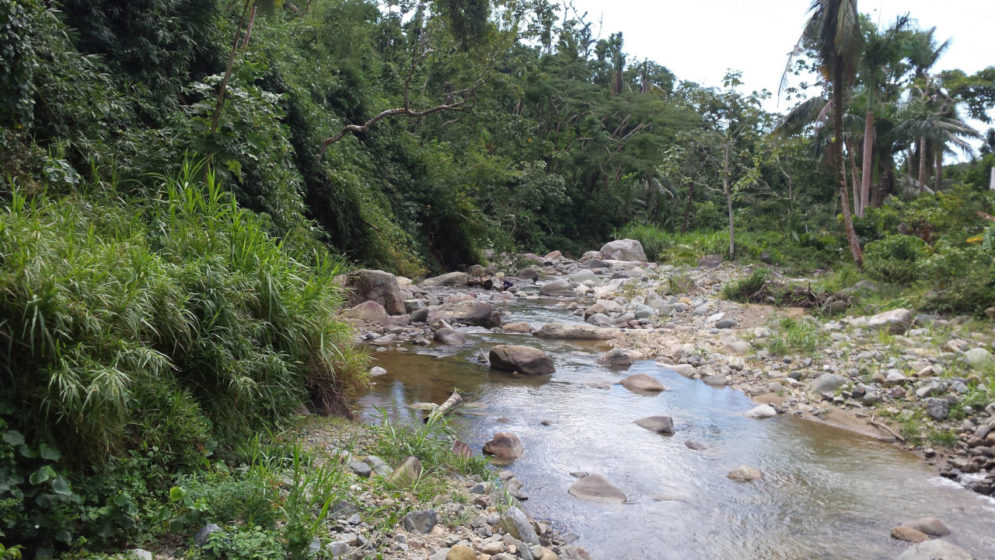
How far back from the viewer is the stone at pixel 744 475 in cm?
524

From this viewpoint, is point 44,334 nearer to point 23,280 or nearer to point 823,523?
point 23,280

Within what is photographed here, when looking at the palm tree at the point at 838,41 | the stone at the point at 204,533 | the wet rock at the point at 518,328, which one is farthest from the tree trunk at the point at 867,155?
the stone at the point at 204,533

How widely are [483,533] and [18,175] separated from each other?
179 inches

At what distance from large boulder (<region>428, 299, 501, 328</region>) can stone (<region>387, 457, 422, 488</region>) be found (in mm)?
6826

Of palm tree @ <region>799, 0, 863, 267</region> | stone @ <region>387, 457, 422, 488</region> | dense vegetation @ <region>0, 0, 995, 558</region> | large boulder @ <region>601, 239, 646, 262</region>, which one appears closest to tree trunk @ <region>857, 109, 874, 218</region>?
dense vegetation @ <region>0, 0, 995, 558</region>

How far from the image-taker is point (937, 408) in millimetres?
6273

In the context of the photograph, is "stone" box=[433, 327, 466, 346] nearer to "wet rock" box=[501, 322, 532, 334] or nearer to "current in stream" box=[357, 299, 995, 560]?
"wet rock" box=[501, 322, 532, 334]

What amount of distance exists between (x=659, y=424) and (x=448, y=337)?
4.40m

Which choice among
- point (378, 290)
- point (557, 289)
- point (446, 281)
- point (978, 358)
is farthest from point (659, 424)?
point (557, 289)

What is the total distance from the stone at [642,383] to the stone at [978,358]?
324 centimetres

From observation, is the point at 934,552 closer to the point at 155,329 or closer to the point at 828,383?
the point at 828,383

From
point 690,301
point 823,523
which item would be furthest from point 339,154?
point 823,523

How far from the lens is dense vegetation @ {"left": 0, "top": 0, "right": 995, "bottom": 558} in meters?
3.04

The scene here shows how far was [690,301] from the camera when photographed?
13375mm
